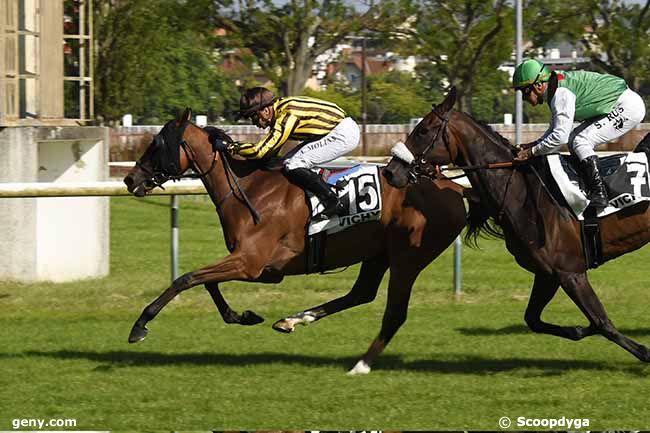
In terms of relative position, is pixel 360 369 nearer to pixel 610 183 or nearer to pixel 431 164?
pixel 431 164

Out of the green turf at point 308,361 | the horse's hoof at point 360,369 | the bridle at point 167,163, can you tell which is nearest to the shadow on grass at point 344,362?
the green turf at point 308,361

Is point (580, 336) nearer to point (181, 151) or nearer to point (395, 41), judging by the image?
point (181, 151)

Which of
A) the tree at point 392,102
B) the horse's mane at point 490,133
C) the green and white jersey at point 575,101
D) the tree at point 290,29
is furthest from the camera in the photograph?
the tree at point 392,102

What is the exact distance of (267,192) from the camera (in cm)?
821

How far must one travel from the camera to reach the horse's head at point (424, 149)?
765cm

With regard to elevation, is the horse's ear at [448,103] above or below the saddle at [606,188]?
above

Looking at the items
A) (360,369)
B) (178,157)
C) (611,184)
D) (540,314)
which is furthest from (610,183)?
(178,157)

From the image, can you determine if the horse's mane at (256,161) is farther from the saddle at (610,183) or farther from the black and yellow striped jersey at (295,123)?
the saddle at (610,183)

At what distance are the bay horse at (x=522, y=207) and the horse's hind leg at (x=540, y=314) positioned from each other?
0.09 metres

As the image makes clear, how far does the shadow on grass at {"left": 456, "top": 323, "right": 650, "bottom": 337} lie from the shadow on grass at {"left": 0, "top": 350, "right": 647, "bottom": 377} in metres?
0.96

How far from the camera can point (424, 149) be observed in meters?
7.71

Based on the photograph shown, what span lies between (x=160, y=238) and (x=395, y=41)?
1826cm

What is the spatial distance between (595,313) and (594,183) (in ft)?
2.65

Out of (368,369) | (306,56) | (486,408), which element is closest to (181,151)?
(368,369)
